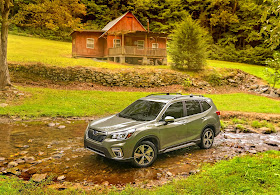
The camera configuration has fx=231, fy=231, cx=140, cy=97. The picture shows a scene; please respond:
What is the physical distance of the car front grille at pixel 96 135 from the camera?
6200 millimetres

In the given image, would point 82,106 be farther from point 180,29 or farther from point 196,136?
point 180,29

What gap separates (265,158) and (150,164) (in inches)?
127

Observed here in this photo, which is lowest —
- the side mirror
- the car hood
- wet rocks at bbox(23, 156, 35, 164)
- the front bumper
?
wet rocks at bbox(23, 156, 35, 164)

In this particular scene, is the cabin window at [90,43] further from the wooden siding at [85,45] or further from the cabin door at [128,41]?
the cabin door at [128,41]

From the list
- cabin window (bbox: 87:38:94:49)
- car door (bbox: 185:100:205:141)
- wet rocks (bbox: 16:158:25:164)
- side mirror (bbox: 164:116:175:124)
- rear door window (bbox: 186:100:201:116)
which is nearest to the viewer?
Answer: wet rocks (bbox: 16:158:25:164)

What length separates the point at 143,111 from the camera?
7355 millimetres

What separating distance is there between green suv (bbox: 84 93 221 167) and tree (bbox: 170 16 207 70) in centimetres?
1878

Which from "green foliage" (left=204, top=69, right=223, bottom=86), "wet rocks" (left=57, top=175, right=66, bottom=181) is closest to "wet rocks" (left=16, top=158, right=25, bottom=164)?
"wet rocks" (left=57, top=175, right=66, bottom=181)

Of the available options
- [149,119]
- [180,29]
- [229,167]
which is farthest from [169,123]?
[180,29]

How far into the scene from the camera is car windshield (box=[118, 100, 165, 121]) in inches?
276

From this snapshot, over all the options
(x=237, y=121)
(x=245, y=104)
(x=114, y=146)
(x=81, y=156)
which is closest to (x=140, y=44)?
(x=245, y=104)

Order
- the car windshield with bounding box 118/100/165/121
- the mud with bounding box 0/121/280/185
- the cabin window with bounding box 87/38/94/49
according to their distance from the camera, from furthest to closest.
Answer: the cabin window with bounding box 87/38/94/49, the car windshield with bounding box 118/100/165/121, the mud with bounding box 0/121/280/185

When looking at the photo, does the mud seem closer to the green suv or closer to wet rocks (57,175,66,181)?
wet rocks (57,175,66,181)

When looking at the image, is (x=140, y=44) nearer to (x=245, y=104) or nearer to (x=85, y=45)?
(x=85, y=45)
